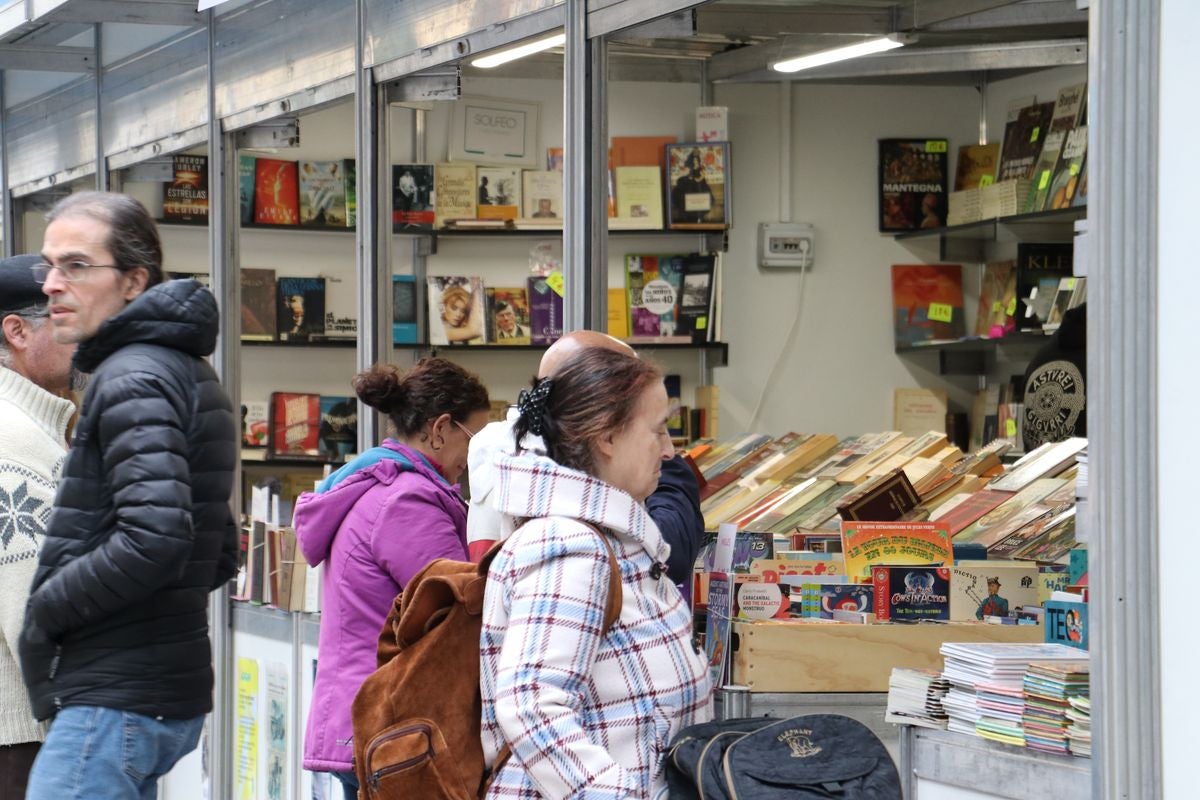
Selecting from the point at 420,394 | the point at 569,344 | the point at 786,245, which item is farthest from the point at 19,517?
the point at 786,245

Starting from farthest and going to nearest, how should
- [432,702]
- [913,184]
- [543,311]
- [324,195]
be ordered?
[913,184] < [324,195] < [543,311] < [432,702]

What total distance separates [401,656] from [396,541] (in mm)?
1142

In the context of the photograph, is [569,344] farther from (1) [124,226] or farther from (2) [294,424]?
(2) [294,424]

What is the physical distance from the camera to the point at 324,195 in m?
7.55

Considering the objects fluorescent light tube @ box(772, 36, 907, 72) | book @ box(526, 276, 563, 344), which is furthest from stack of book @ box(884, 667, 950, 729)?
book @ box(526, 276, 563, 344)

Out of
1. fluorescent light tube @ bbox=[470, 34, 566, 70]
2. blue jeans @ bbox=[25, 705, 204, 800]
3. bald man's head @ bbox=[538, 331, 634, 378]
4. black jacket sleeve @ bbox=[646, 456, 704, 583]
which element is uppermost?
fluorescent light tube @ bbox=[470, 34, 566, 70]

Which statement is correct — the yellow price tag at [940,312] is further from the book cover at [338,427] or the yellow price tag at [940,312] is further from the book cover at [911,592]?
the book cover at [911,592]

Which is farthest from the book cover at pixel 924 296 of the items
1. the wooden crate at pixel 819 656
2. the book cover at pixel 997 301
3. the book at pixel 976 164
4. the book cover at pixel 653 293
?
the wooden crate at pixel 819 656

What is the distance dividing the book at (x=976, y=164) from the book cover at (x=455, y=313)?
2433 mm

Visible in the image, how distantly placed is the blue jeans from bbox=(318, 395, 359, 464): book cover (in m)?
4.72

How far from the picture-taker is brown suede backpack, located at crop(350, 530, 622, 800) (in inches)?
84.3

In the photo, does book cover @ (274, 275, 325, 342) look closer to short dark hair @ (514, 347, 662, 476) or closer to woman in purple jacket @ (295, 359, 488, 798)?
woman in purple jacket @ (295, 359, 488, 798)

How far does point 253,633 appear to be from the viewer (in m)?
5.80

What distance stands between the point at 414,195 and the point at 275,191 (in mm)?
645
